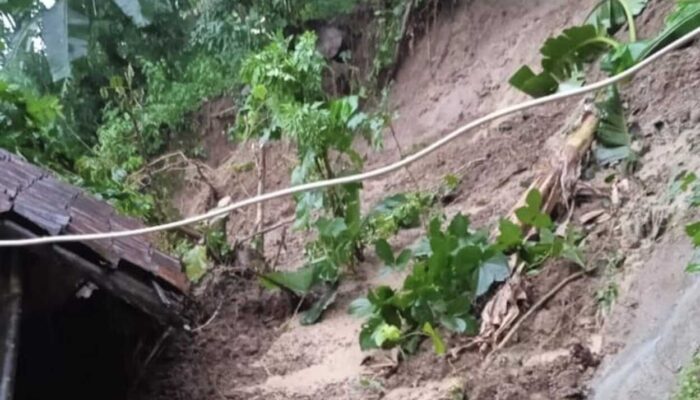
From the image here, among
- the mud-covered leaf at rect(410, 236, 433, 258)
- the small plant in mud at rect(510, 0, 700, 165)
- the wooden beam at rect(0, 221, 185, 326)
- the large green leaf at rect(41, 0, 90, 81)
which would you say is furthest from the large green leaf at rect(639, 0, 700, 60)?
the large green leaf at rect(41, 0, 90, 81)

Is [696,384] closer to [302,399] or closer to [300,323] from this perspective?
[302,399]

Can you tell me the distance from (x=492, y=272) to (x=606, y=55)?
1750mm

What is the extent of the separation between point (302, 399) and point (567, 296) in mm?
1458

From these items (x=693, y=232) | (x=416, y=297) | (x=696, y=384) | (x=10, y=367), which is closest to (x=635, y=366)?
(x=696, y=384)

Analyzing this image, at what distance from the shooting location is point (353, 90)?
29.4 feet

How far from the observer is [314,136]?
5.90 metres

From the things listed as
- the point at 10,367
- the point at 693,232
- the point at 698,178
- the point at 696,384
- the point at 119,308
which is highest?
the point at 119,308

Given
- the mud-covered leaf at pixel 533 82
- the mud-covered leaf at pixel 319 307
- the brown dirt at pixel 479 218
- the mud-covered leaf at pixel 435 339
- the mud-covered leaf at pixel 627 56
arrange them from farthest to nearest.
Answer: the mud-covered leaf at pixel 533 82 → the mud-covered leaf at pixel 319 307 → the mud-covered leaf at pixel 627 56 → the mud-covered leaf at pixel 435 339 → the brown dirt at pixel 479 218

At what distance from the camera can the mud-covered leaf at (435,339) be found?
177 inches

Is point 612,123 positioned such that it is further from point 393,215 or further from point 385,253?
point 393,215

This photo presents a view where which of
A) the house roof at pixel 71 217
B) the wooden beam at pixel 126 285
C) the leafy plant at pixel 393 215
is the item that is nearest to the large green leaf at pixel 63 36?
the house roof at pixel 71 217

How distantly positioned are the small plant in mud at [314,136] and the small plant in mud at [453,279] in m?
1.03

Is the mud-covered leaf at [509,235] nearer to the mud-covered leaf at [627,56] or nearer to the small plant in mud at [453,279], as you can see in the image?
the small plant in mud at [453,279]

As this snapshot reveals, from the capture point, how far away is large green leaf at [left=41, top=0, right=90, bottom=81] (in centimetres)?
659
